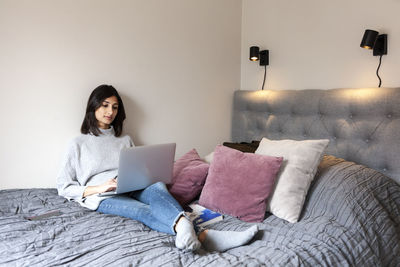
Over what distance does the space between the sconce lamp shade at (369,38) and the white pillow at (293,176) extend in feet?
2.13

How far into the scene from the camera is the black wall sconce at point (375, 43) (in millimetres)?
1822

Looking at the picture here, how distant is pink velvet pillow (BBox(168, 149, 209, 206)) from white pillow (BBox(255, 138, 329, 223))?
0.42 metres

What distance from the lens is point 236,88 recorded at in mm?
2805

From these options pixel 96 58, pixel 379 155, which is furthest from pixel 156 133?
pixel 379 155

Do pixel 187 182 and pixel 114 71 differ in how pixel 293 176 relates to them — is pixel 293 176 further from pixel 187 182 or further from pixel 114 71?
pixel 114 71

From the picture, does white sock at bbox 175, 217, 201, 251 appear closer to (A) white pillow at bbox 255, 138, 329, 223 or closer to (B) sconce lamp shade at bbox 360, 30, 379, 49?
(A) white pillow at bbox 255, 138, 329, 223

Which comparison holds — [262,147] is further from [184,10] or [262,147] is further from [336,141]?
[184,10]

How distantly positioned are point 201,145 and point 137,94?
0.74 m

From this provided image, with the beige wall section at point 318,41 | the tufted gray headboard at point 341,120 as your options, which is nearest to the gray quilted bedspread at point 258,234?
the tufted gray headboard at point 341,120

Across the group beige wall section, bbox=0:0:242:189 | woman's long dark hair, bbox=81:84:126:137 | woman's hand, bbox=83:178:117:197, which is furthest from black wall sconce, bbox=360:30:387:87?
woman's hand, bbox=83:178:117:197

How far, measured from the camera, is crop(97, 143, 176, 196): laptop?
58.5 inches

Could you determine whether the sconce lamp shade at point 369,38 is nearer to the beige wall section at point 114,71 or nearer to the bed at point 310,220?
the bed at point 310,220

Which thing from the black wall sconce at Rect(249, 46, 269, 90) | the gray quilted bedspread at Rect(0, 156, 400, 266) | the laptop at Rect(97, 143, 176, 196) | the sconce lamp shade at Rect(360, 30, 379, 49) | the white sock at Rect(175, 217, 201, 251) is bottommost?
the gray quilted bedspread at Rect(0, 156, 400, 266)

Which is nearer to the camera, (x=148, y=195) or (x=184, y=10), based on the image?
(x=148, y=195)
